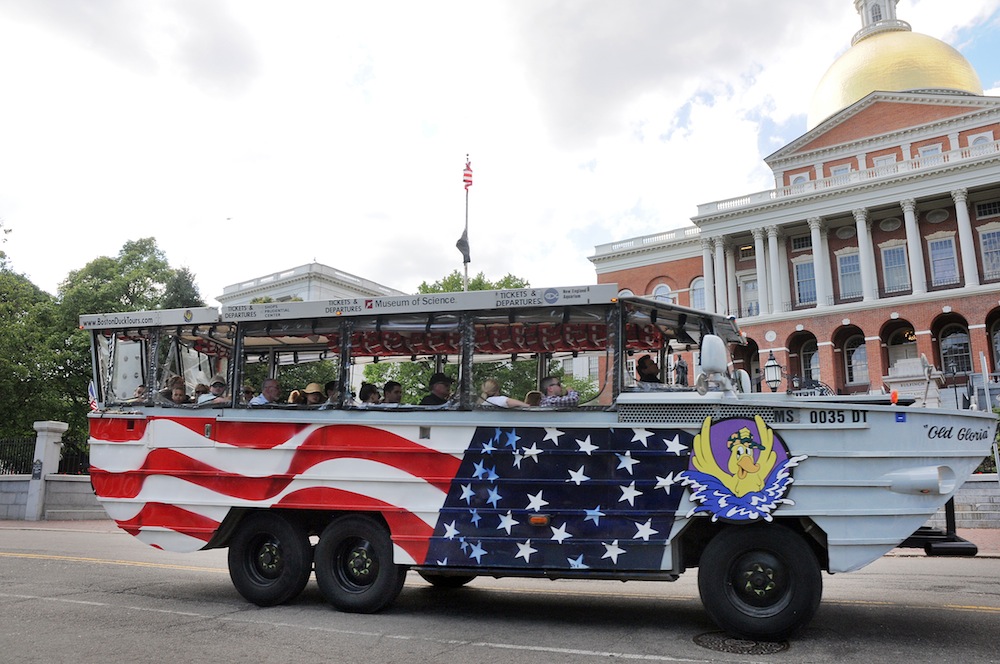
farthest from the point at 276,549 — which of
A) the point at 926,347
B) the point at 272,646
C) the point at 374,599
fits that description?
the point at 926,347

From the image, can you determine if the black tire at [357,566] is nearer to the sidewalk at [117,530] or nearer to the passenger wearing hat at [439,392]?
the passenger wearing hat at [439,392]

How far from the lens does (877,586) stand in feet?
29.6

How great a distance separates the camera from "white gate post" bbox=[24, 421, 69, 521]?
20.0 metres

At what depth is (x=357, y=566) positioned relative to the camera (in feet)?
23.4

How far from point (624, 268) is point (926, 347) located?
731 inches

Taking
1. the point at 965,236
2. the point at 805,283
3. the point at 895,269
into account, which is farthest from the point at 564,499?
the point at 805,283

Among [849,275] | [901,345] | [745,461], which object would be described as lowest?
[745,461]

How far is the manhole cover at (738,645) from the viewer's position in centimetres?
547

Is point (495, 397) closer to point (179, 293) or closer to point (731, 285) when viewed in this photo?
point (179, 293)

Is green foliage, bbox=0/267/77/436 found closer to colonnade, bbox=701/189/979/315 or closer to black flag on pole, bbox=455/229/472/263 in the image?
black flag on pole, bbox=455/229/472/263

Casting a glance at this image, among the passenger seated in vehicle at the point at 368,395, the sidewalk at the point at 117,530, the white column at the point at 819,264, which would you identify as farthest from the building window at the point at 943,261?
the passenger seated in vehicle at the point at 368,395

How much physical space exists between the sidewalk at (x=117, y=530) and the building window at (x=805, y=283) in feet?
92.3

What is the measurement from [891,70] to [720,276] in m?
15.9

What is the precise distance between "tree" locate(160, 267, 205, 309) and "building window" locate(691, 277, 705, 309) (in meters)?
28.8
